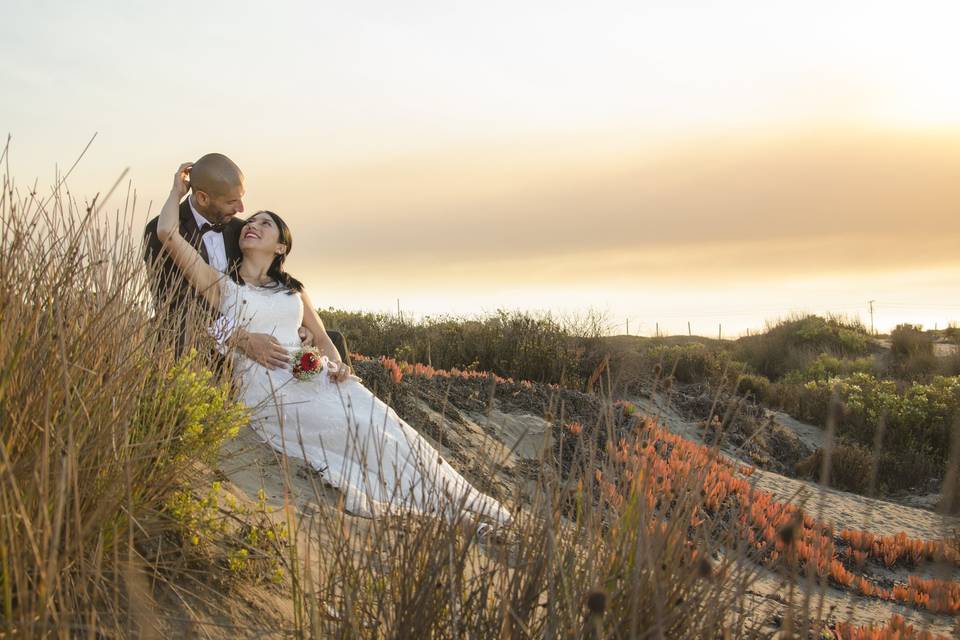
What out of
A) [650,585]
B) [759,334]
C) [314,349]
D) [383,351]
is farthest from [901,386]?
[650,585]

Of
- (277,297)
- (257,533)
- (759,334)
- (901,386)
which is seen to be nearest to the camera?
(257,533)

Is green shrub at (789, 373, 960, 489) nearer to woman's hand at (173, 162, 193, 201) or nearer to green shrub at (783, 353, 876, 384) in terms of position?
green shrub at (783, 353, 876, 384)

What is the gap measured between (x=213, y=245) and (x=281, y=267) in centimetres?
54

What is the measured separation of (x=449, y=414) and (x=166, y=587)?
5625 mm

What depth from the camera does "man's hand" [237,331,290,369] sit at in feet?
19.6

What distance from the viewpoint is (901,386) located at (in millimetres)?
16078

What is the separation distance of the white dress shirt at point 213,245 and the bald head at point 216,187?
46 mm

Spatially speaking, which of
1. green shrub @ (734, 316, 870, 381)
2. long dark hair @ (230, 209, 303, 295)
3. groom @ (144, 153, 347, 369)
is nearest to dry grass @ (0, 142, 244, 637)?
groom @ (144, 153, 347, 369)

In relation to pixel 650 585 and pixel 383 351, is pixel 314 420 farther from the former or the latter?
pixel 383 351

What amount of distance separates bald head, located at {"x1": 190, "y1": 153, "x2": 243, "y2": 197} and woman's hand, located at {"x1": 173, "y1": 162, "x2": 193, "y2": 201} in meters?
0.14

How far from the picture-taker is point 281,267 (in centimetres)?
663

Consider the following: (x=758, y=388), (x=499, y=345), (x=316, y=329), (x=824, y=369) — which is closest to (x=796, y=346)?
(x=824, y=369)

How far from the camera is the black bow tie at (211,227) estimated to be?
20.8 feet

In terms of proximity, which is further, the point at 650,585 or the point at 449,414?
the point at 449,414
